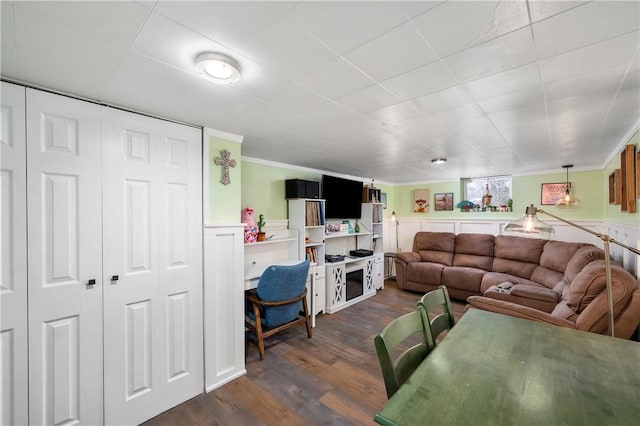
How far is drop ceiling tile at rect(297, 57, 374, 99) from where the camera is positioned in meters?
1.29

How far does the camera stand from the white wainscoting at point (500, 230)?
8.39ft

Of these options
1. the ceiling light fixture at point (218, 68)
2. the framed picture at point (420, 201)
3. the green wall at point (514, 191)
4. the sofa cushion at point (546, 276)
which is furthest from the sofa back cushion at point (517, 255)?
the ceiling light fixture at point (218, 68)

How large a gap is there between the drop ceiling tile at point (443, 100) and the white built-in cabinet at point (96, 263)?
5.67 feet

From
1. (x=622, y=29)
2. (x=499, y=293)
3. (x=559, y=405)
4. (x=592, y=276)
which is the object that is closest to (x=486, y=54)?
(x=622, y=29)

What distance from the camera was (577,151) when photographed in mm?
3127

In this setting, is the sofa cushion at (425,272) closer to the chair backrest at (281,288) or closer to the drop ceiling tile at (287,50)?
the chair backrest at (281,288)

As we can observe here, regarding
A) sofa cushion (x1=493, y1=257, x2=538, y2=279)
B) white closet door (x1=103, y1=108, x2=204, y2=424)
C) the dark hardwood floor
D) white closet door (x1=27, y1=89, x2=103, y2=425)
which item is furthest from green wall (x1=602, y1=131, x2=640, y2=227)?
white closet door (x1=27, y1=89, x2=103, y2=425)

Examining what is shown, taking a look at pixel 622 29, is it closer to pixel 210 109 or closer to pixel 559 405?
pixel 559 405

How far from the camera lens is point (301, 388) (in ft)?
7.18

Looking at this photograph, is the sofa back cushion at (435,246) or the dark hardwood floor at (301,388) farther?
the sofa back cushion at (435,246)

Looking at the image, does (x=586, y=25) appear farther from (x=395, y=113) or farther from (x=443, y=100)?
(x=395, y=113)

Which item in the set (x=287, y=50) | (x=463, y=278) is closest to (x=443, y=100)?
(x=287, y=50)

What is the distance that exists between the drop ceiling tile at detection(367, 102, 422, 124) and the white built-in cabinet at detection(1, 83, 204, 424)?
145 centimetres

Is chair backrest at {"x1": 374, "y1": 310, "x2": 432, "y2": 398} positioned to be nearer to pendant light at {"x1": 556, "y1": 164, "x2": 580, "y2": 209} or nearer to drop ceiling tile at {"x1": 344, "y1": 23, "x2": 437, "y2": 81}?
drop ceiling tile at {"x1": 344, "y1": 23, "x2": 437, "y2": 81}
